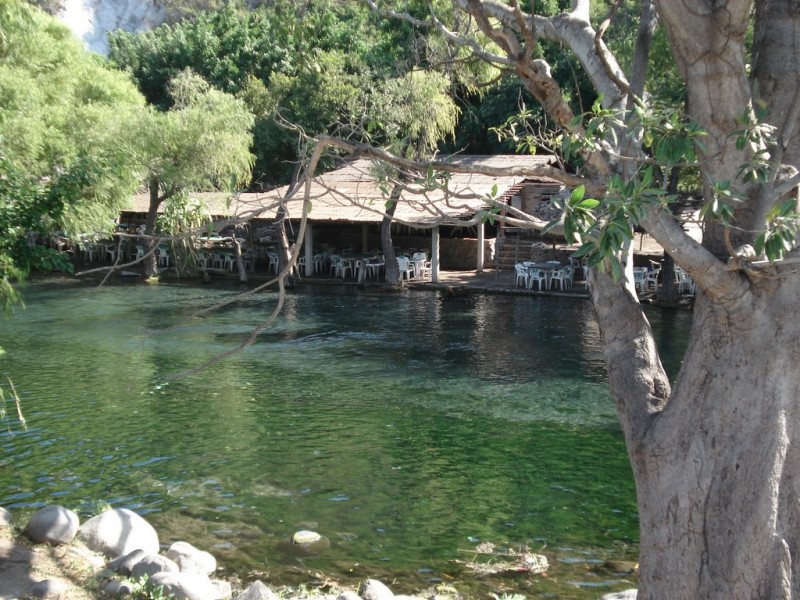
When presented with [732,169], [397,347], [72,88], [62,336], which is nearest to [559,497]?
[732,169]

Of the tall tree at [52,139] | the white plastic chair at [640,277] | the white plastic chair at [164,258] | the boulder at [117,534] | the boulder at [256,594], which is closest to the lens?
the boulder at [256,594]

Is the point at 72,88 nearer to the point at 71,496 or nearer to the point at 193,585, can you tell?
the point at 71,496

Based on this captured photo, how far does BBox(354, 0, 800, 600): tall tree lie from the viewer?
4.47 m

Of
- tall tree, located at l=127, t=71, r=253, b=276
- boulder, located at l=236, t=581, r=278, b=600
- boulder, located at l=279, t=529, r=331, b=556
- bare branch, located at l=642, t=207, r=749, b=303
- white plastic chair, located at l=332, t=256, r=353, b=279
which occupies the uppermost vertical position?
tall tree, located at l=127, t=71, r=253, b=276

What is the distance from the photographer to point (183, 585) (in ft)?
23.2

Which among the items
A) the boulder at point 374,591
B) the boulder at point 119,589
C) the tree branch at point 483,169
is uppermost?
the tree branch at point 483,169

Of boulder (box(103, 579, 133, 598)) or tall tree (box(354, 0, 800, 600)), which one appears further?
boulder (box(103, 579, 133, 598))

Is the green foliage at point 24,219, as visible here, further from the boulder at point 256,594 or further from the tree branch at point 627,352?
the tree branch at point 627,352

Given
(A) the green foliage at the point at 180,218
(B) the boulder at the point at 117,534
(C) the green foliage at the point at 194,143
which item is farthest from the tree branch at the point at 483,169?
(C) the green foliage at the point at 194,143

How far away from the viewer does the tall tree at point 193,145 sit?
87.1ft

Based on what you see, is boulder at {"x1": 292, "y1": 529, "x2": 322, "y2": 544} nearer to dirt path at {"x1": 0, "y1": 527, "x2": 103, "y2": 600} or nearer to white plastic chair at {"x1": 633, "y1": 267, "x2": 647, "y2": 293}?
dirt path at {"x1": 0, "y1": 527, "x2": 103, "y2": 600}

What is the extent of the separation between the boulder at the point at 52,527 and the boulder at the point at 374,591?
2725 millimetres

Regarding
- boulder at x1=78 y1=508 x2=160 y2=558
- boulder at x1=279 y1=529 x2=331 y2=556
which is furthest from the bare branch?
boulder at x1=78 y1=508 x2=160 y2=558

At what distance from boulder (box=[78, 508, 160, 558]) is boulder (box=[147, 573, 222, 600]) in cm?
102
